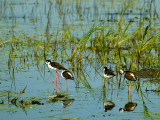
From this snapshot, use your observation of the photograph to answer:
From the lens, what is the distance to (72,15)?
768 inches

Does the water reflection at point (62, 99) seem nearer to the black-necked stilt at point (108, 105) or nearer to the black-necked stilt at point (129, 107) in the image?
the black-necked stilt at point (108, 105)

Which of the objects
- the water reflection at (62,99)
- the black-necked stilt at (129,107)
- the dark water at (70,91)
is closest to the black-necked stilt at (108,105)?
the dark water at (70,91)

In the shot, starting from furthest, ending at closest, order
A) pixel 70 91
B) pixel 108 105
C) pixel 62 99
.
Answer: pixel 70 91
pixel 62 99
pixel 108 105

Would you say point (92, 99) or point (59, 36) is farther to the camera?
point (59, 36)

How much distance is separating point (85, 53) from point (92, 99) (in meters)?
4.91

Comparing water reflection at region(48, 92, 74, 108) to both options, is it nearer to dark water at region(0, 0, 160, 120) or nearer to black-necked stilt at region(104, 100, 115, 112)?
dark water at region(0, 0, 160, 120)

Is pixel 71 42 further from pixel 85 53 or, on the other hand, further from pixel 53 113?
pixel 53 113

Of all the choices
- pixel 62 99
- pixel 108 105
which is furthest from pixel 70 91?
pixel 108 105

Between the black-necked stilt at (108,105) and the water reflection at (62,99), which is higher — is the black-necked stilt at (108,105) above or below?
below

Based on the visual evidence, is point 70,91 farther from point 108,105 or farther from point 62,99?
point 108,105

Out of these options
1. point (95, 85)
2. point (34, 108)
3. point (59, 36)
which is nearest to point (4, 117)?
point (34, 108)

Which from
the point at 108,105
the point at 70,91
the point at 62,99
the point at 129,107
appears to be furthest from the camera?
the point at 70,91

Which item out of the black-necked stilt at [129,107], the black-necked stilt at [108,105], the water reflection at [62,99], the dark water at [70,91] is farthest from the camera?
the water reflection at [62,99]

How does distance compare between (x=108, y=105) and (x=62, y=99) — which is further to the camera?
(x=62, y=99)
